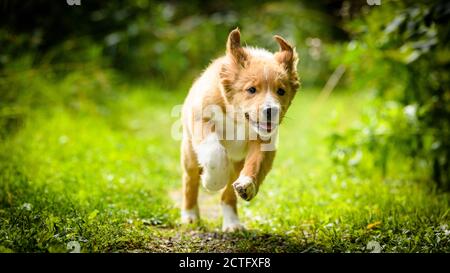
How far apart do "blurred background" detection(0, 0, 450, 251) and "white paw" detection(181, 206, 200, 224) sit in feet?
0.54

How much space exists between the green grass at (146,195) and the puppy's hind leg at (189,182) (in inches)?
4.6

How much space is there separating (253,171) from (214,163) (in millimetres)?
311

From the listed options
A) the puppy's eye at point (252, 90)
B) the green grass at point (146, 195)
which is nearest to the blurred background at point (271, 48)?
the green grass at point (146, 195)

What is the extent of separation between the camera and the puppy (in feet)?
13.8

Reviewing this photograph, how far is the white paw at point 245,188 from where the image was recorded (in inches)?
159

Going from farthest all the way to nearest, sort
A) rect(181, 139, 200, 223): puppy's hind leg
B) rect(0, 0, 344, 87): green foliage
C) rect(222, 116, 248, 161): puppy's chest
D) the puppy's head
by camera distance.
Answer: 1. rect(0, 0, 344, 87): green foliage
2. rect(181, 139, 200, 223): puppy's hind leg
3. rect(222, 116, 248, 161): puppy's chest
4. the puppy's head

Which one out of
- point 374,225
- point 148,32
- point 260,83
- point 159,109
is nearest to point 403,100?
point 374,225

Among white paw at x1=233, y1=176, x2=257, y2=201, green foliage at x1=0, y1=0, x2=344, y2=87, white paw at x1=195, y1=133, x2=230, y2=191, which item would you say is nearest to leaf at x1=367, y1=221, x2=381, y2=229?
white paw at x1=233, y1=176, x2=257, y2=201

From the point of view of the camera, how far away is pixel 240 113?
14.3 feet

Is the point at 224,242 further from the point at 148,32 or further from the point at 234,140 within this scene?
the point at 148,32

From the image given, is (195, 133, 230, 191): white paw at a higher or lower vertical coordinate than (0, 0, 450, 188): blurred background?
lower

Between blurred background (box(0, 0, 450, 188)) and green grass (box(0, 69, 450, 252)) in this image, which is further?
blurred background (box(0, 0, 450, 188))

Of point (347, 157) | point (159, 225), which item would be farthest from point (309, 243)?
point (347, 157)

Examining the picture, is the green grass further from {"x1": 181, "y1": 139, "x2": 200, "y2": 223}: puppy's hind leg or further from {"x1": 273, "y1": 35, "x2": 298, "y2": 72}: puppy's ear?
{"x1": 273, "y1": 35, "x2": 298, "y2": 72}: puppy's ear
